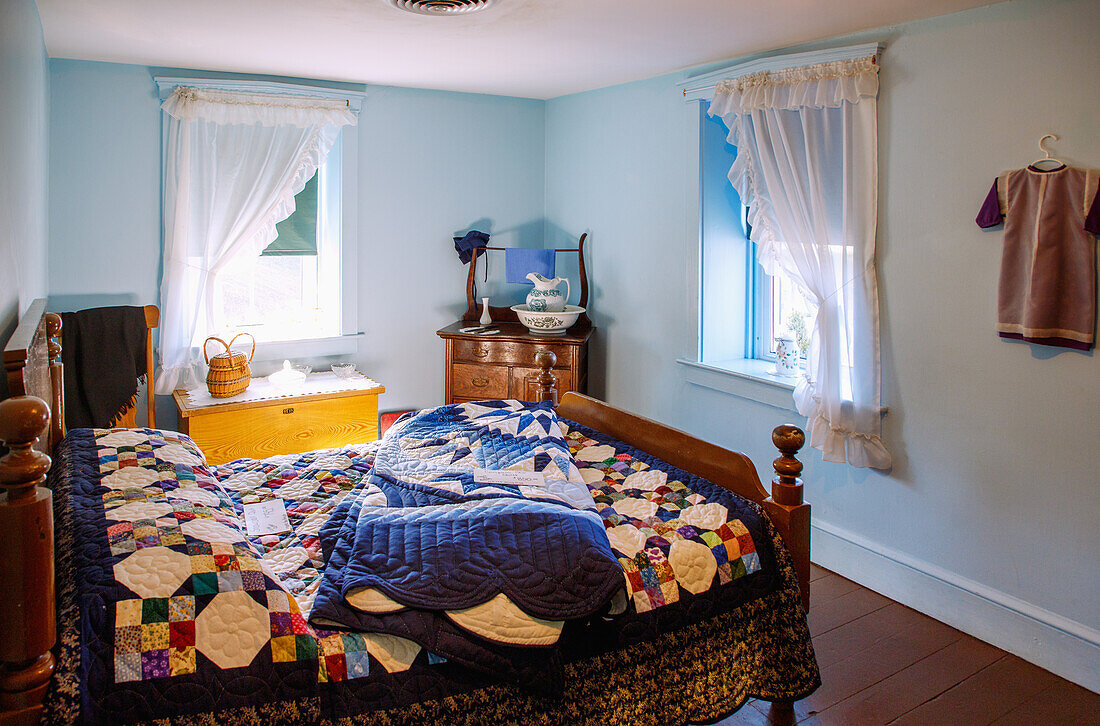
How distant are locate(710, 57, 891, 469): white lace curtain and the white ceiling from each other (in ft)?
0.71

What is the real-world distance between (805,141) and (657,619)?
2152 mm

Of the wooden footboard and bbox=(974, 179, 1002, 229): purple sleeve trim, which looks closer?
the wooden footboard

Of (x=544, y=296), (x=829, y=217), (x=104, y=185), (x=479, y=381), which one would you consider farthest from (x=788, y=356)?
(x=104, y=185)

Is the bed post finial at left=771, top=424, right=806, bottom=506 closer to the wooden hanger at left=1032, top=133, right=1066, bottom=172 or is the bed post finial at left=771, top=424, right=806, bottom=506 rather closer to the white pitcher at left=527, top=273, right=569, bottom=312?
the wooden hanger at left=1032, top=133, right=1066, bottom=172

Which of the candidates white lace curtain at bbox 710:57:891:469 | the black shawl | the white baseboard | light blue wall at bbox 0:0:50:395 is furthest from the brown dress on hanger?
the black shawl

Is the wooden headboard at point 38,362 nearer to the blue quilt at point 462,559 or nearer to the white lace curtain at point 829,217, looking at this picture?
the blue quilt at point 462,559

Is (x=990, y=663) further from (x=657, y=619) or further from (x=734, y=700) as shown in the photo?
(x=657, y=619)

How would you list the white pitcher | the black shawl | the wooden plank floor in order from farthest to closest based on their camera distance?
the white pitcher
the black shawl
the wooden plank floor

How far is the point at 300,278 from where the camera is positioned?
439cm

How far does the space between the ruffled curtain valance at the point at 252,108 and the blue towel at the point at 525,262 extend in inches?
44.3

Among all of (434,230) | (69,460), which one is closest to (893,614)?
(69,460)

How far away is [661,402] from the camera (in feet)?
13.7

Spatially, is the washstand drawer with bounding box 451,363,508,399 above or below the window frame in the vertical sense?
below

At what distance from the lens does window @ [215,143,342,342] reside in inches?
167
